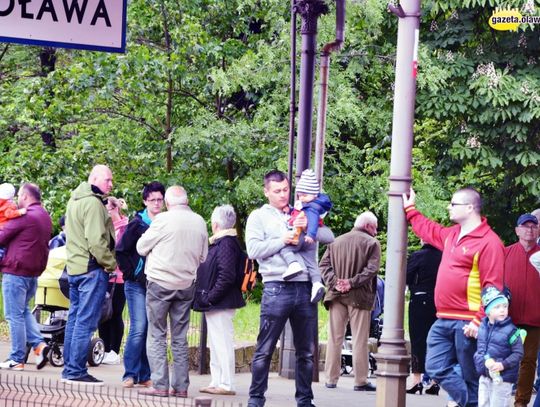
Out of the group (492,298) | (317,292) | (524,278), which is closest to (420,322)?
(524,278)

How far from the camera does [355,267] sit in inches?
548

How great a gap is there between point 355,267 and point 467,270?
395 cm

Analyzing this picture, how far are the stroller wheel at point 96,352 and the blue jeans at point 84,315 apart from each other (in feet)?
6.97

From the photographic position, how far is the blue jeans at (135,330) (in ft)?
40.4

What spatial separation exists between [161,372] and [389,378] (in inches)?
114

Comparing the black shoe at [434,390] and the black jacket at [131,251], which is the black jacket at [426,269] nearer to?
the black shoe at [434,390]

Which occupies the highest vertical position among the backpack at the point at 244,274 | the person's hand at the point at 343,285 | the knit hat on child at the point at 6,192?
the knit hat on child at the point at 6,192

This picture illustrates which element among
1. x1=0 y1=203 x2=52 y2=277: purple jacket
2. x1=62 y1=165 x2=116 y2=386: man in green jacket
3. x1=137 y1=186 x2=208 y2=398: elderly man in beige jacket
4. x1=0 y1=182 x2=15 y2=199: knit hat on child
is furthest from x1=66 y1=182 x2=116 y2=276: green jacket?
x1=0 y1=182 x2=15 y2=199: knit hat on child

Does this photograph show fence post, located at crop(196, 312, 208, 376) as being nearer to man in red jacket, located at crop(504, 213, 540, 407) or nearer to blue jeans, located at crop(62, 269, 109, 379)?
blue jeans, located at crop(62, 269, 109, 379)

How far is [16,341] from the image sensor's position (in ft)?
44.1

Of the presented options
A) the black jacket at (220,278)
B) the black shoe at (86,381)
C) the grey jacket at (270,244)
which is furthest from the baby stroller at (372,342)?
the grey jacket at (270,244)

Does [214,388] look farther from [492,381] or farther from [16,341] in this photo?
[492,381]

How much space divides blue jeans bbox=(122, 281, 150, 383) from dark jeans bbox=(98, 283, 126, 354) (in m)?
2.15

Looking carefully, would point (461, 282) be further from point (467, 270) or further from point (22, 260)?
point (22, 260)
